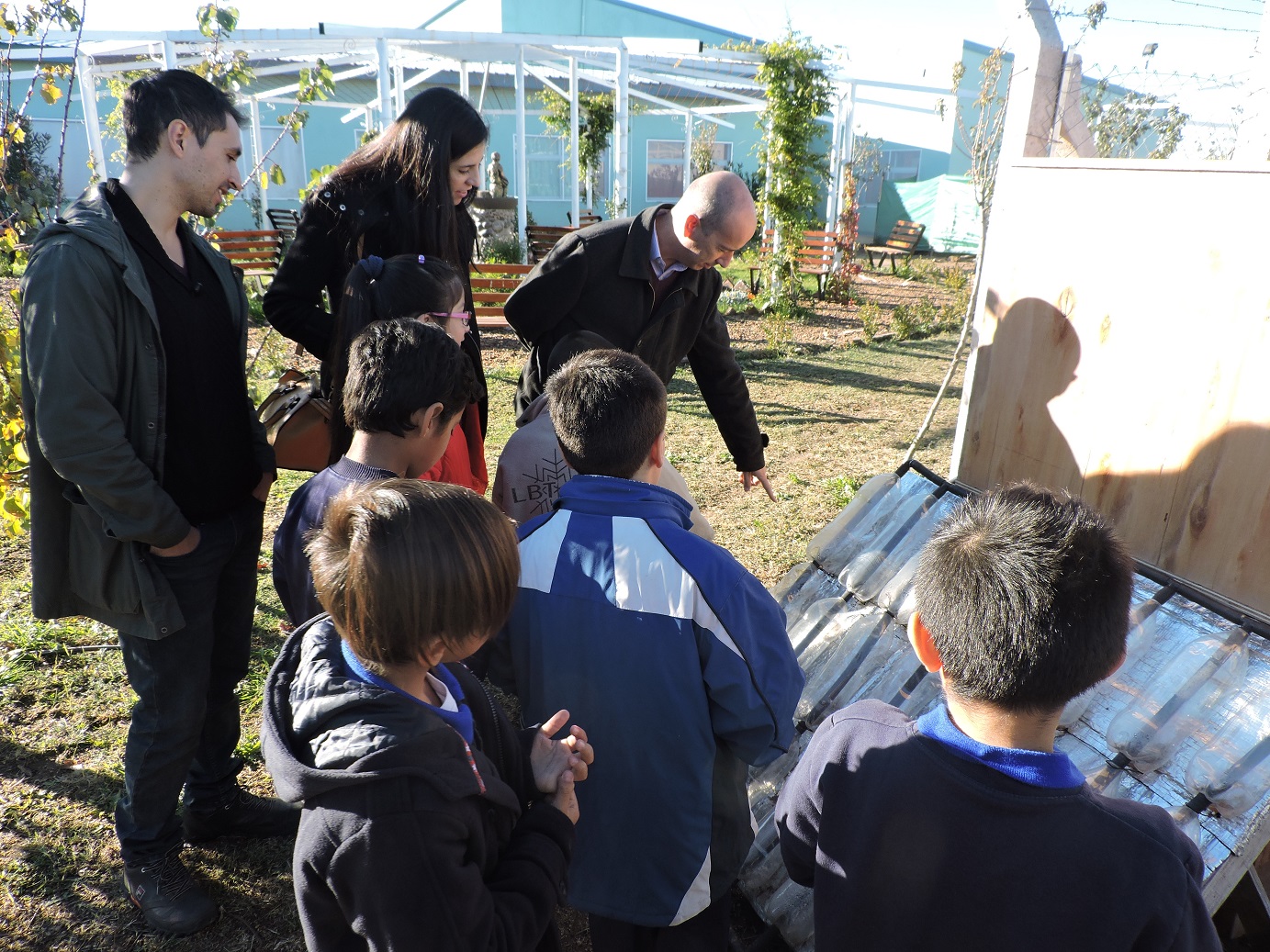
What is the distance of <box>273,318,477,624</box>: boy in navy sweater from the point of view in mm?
1852

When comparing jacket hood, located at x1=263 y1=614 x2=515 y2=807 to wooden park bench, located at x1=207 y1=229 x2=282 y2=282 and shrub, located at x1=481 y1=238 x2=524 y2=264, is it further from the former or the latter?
shrub, located at x1=481 y1=238 x2=524 y2=264

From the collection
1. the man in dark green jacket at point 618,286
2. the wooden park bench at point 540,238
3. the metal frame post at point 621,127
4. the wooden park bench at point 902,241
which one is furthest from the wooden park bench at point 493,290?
the wooden park bench at point 902,241

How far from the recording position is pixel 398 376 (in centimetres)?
186

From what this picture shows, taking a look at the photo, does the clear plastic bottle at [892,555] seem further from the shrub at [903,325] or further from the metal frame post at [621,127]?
the metal frame post at [621,127]

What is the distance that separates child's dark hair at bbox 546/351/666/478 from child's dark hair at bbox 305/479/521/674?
19.6 inches

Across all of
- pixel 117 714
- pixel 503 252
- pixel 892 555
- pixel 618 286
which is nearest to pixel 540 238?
pixel 503 252

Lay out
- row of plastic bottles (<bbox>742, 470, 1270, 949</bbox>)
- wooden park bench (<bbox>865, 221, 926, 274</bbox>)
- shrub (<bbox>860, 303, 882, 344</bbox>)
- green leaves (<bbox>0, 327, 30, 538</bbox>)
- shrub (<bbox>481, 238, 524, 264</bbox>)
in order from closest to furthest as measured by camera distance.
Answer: row of plastic bottles (<bbox>742, 470, 1270, 949</bbox>) → green leaves (<bbox>0, 327, 30, 538</bbox>) → shrub (<bbox>860, 303, 882, 344</bbox>) → shrub (<bbox>481, 238, 524, 264</bbox>) → wooden park bench (<bbox>865, 221, 926, 274</bbox>)

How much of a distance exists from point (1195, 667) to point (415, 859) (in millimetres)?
1726

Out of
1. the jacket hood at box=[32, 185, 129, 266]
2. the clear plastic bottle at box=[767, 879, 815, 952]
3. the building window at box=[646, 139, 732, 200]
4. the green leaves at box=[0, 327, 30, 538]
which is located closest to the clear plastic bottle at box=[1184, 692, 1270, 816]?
the clear plastic bottle at box=[767, 879, 815, 952]

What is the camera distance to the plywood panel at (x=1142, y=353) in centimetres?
193

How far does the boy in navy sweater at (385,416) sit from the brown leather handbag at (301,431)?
0.60m

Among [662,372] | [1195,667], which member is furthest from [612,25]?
[1195,667]

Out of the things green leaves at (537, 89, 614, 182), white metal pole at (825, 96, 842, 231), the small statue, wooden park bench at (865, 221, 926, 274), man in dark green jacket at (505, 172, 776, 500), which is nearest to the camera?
man in dark green jacket at (505, 172, 776, 500)

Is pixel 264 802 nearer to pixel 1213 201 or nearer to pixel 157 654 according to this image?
pixel 157 654
